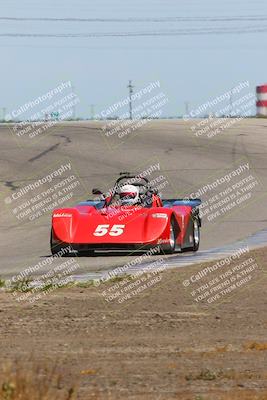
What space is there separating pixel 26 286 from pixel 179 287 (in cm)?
200

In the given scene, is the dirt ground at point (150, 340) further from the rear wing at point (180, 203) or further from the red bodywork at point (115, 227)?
the rear wing at point (180, 203)

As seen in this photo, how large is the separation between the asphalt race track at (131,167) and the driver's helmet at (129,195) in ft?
3.40

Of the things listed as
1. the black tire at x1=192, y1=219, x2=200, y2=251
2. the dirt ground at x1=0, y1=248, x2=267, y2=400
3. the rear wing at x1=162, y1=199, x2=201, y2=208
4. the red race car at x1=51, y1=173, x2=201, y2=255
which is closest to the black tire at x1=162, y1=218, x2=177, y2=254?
the red race car at x1=51, y1=173, x2=201, y2=255

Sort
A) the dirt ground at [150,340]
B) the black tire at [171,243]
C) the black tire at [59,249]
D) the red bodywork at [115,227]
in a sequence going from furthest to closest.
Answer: the black tire at [171,243] → the black tire at [59,249] → the red bodywork at [115,227] → the dirt ground at [150,340]

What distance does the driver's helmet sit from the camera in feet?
75.2

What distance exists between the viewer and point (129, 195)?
23.0m

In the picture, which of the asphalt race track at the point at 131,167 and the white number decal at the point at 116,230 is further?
the asphalt race track at the point at 131,167

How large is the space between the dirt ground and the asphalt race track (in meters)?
4.16

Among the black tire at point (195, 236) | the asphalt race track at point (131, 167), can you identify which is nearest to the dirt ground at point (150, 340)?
the asphalt race track at point (131, 167)

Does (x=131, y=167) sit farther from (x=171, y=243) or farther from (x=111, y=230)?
(x=111, y=230)

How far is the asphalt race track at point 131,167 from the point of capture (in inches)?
995

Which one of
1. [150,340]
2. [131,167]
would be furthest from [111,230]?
[131,167]

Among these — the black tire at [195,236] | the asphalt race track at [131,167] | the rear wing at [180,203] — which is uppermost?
the rear wing at [180,203]

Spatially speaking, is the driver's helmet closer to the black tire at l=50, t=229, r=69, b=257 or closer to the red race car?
the red race car
